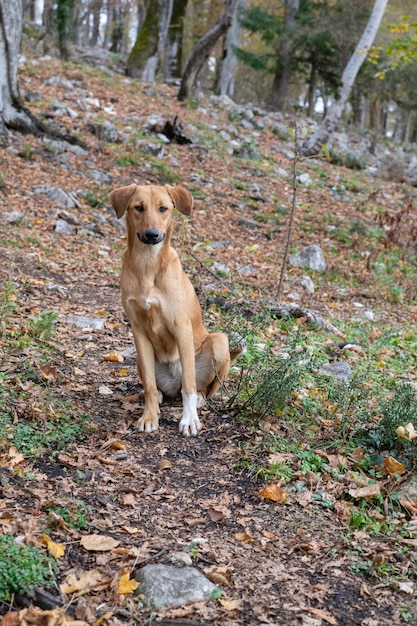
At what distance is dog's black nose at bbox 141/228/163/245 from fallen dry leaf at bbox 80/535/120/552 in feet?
6.74

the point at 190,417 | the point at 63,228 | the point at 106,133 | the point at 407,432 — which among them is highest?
the point at 106,133

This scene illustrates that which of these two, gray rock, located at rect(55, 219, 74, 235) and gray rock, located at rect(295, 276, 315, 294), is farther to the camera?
gray rock, located at rect(55, 219, 74, 235)

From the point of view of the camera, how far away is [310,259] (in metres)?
10.6

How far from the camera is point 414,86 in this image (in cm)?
2727

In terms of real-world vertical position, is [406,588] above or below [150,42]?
below

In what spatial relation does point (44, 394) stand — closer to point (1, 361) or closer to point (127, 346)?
point (1, 361)

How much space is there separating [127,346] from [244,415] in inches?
77.6

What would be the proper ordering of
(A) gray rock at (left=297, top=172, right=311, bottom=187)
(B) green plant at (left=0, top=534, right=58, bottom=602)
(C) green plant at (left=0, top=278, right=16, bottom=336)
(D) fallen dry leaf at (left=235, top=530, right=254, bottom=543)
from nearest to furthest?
(B) green plant at (left=0, top=534, right=58, bottom=602) < (D) fallen dry leaf at (left=235, top=530, right=254, bottom=543) < (C) green plant at (left=0, top=278, right=16, bottom=336) < (A) gray rock at (left=297, top=172, right=311, bottom=187)

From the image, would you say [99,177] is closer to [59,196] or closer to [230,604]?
[59,196]

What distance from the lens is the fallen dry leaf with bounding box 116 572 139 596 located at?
301 cm

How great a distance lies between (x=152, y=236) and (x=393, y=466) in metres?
2.35

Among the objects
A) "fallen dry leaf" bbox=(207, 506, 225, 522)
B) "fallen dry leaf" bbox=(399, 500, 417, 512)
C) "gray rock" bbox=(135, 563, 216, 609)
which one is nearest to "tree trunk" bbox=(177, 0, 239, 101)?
"fallen dry leaf" bbox=(399, 500, 417, 512)

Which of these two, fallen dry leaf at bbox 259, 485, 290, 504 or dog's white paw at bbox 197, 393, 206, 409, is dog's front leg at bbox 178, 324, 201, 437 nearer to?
dog's white paw at bbox 197, 393, 206, 409

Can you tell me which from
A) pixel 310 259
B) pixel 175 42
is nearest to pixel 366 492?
pixel 310 259
